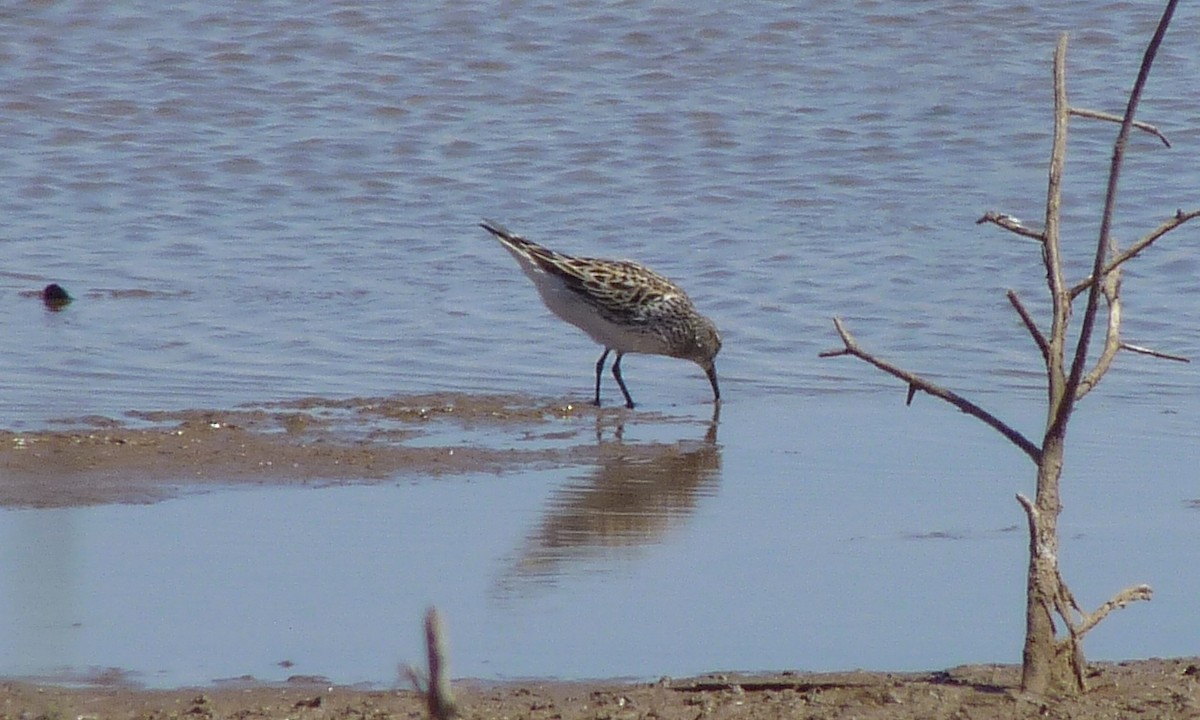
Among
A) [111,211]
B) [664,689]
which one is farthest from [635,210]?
[664,689]

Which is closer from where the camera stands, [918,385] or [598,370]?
[918,385]

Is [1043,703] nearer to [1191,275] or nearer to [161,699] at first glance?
[161,699]

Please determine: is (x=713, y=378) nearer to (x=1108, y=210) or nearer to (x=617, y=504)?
(x=617, y=504)

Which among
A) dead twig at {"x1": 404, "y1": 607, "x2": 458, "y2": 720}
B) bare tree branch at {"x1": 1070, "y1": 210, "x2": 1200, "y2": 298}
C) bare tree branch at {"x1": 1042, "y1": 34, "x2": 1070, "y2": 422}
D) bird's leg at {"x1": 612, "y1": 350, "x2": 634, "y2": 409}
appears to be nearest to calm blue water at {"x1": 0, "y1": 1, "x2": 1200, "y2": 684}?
bird's leg at {"x1": 612, "y1": 350, "x2": 634, "y2": 409}

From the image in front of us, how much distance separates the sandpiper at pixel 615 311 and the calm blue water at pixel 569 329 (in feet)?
0.80

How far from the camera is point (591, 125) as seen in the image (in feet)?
44.4

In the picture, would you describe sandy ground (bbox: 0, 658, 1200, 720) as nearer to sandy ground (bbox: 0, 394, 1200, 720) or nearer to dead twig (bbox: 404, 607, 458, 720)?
sandy ground (bbox: 0, 394, 1200, 720)

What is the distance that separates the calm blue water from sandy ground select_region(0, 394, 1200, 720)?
0.20 meters

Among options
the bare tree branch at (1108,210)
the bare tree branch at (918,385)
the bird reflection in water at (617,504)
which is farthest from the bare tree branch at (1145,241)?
the bird reflection in water at (617,504)

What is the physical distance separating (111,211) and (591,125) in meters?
3.28

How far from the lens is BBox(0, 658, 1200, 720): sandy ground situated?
4.46 metres

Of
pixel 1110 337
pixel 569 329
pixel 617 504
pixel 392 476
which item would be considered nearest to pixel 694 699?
pixel 1110 337

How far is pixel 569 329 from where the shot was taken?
1009 centimetres

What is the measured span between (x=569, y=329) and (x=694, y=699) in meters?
5.63
